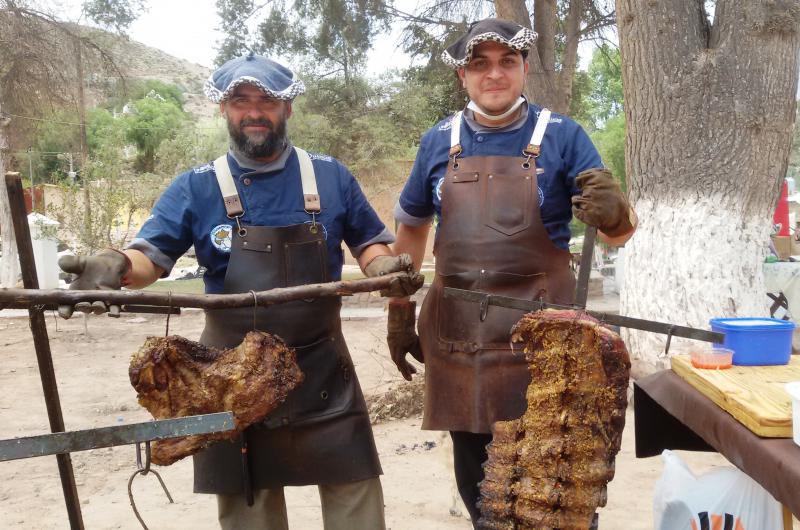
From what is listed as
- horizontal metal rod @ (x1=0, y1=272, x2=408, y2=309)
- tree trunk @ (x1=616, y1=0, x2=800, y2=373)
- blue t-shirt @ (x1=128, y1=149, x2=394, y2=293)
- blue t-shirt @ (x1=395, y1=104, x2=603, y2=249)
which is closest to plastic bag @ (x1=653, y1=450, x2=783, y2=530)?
blue t-shirt @ (x1=395, y1=104, x2=603, y2=249)

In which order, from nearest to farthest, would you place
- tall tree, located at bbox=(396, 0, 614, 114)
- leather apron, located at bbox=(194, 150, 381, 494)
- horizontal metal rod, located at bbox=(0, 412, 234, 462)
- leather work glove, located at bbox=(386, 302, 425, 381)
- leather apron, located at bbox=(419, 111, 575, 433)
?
horizontal metal rod, located at bbox=(0, 412, 234, 462) → leather apron, located at bbox=(194, 150, 381, 494) → leather apron, located at bbox=(419, 111, 575, 433) → leather work glove, located at bbox=(386, 302, 425, 381) → tall tree, located at bbox=(396, 0, 614, 114)

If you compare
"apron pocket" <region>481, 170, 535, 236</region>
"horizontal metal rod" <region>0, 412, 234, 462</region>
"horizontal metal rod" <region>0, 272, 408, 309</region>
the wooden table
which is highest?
"apron pocket" <region>481, 170, 535, 236</region>

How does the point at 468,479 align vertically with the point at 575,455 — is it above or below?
below

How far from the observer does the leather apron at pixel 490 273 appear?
2666 mm

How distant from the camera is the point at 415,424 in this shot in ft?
19.5

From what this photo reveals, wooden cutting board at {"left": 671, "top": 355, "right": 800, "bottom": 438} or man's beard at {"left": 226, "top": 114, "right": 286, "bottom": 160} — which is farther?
man's beard at {"left": 226, "top": 114, "right": 286, "bottom": 160}

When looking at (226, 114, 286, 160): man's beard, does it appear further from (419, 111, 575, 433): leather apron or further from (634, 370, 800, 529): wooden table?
(634, 370, 800, 529): wooden table

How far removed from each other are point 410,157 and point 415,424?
1303cm

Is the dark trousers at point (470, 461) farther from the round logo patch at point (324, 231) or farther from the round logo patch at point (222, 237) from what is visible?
the round logo patch at point (222, 237)

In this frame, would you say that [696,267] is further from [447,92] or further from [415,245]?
[447,92]

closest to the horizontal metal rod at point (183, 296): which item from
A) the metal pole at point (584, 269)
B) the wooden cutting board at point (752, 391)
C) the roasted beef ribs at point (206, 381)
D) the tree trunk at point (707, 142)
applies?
the roasted beef ribs at point (206, 381)

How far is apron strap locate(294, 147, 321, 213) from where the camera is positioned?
8.74ft

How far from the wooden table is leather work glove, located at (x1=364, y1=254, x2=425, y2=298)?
3.58ft

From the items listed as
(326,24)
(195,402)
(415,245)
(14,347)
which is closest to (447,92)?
(326,24)
